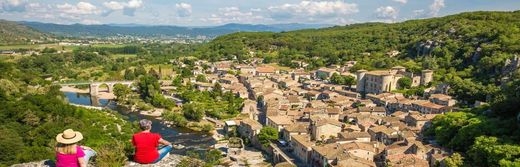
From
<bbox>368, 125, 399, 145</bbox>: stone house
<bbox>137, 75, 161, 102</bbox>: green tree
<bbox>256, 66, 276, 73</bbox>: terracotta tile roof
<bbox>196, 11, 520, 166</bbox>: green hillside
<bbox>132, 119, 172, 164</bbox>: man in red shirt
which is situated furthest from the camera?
<bbox>256, 66, 276, 73</bbox>: terracotta tile roof

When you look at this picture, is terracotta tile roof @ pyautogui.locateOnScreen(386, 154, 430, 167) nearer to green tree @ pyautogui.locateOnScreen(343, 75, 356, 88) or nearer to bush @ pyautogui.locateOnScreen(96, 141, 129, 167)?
bush @ pyautogui.locateOnScreen(96, 141, 129, 167)

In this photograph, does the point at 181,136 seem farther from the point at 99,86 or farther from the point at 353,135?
the point at 99,86

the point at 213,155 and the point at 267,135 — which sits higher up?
the point at 267,135

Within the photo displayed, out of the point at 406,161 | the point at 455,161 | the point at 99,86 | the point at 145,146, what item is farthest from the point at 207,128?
the point at 99,86

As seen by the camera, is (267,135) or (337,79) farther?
(337,79)

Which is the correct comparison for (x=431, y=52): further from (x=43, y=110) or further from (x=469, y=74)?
(x=43, y=110)

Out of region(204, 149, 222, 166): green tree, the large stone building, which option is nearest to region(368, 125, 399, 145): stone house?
region(204, 149, 222, 166): green tree
